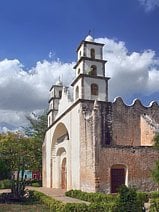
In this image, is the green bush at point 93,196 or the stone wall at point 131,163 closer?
the green bush at point 93,196

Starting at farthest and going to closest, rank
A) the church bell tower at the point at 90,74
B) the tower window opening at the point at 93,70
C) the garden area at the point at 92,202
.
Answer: the tower window opening at the point at 93,70, the church bell tower at the point at 90,74, the garden area at the point at 92,202

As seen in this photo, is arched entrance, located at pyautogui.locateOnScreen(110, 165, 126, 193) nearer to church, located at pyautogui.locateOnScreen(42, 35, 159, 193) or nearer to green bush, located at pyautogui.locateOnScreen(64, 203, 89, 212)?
church, located at pyautogui.locateOnScreen(42, 35, 159, 193)

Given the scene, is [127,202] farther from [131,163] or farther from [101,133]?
[101,133]

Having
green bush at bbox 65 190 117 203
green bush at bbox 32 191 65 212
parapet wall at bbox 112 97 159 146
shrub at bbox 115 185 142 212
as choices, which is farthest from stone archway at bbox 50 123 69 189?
shrub at bbox 115 185 142 212

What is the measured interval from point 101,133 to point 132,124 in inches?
162

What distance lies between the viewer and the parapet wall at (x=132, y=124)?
80.7 feet

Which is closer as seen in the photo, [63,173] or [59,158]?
[63,173]

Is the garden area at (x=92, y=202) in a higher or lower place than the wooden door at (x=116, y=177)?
lower

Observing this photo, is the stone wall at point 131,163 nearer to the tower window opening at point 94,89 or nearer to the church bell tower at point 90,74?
the church bell tower at point 90,74

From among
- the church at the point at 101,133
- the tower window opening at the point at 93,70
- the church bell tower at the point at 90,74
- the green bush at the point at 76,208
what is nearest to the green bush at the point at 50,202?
the green bush at the point at 76,208

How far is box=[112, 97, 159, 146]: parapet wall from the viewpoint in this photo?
80.7ft

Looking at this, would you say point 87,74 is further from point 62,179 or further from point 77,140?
point 62,179

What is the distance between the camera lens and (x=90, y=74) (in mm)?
24578

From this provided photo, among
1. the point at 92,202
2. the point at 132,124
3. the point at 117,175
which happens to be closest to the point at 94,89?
the point at 132,124
